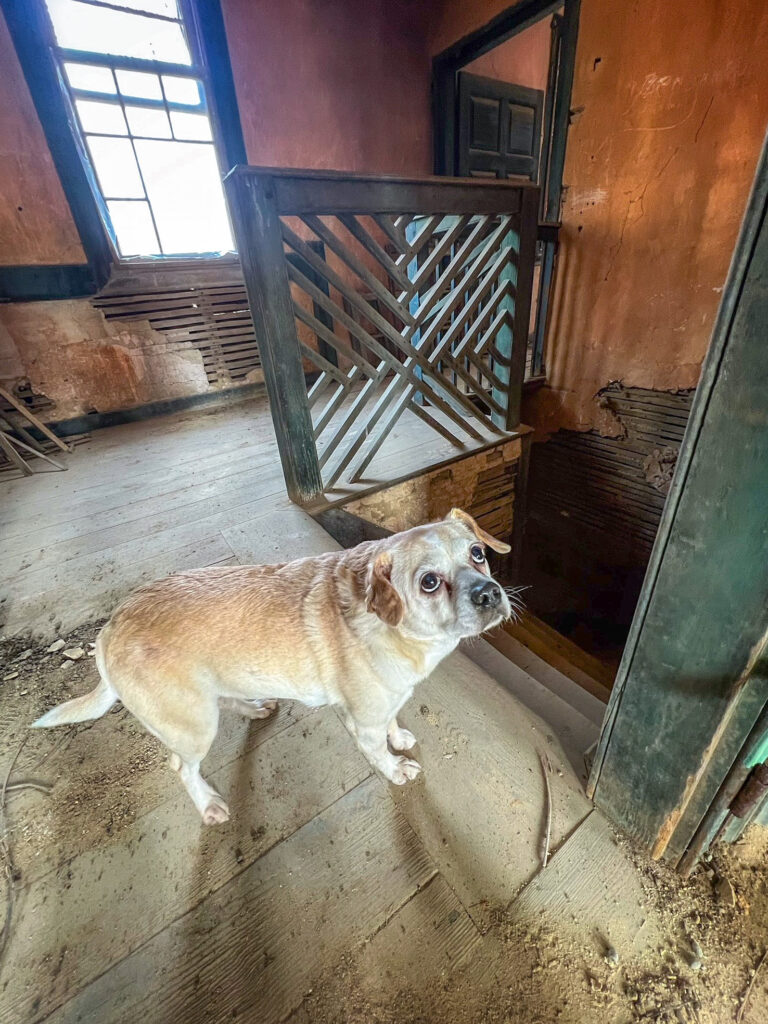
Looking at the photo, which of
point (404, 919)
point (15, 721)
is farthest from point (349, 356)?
point (404, 919)

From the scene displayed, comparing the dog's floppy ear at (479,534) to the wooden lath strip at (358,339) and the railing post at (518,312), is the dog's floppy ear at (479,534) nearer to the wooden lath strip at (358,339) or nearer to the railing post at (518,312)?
the wooden lath strip at (358,339)

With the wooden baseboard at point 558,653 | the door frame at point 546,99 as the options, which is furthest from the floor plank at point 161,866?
the door frame at point 546,99

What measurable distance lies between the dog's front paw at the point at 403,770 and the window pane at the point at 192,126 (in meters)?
5.99

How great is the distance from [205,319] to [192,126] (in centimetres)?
187

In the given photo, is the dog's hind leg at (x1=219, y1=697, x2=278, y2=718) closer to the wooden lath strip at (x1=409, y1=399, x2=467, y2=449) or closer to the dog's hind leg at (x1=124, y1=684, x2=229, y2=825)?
the dog's hind leg at (x1=124, y1=684, x2=229, y2=825)

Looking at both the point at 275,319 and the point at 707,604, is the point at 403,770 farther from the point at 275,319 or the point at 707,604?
the point at 275,319

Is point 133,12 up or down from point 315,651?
up

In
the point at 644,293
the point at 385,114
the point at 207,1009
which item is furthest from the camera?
the point at 385,114

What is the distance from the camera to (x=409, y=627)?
1199 mm

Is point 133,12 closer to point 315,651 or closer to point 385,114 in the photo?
point 385,114

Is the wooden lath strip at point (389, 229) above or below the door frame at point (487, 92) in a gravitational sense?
below

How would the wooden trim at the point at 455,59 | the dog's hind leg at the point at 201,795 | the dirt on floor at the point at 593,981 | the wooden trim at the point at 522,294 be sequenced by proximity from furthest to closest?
1. the wooden trim at the point at 455,59
2. the wooden trim at the point at 522,294
3. the dog's hind leg at the point at 201,795
4. the dirt on floor at the point at 593,981

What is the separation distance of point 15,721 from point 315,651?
1.39 meters

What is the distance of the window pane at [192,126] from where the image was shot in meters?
4.12
